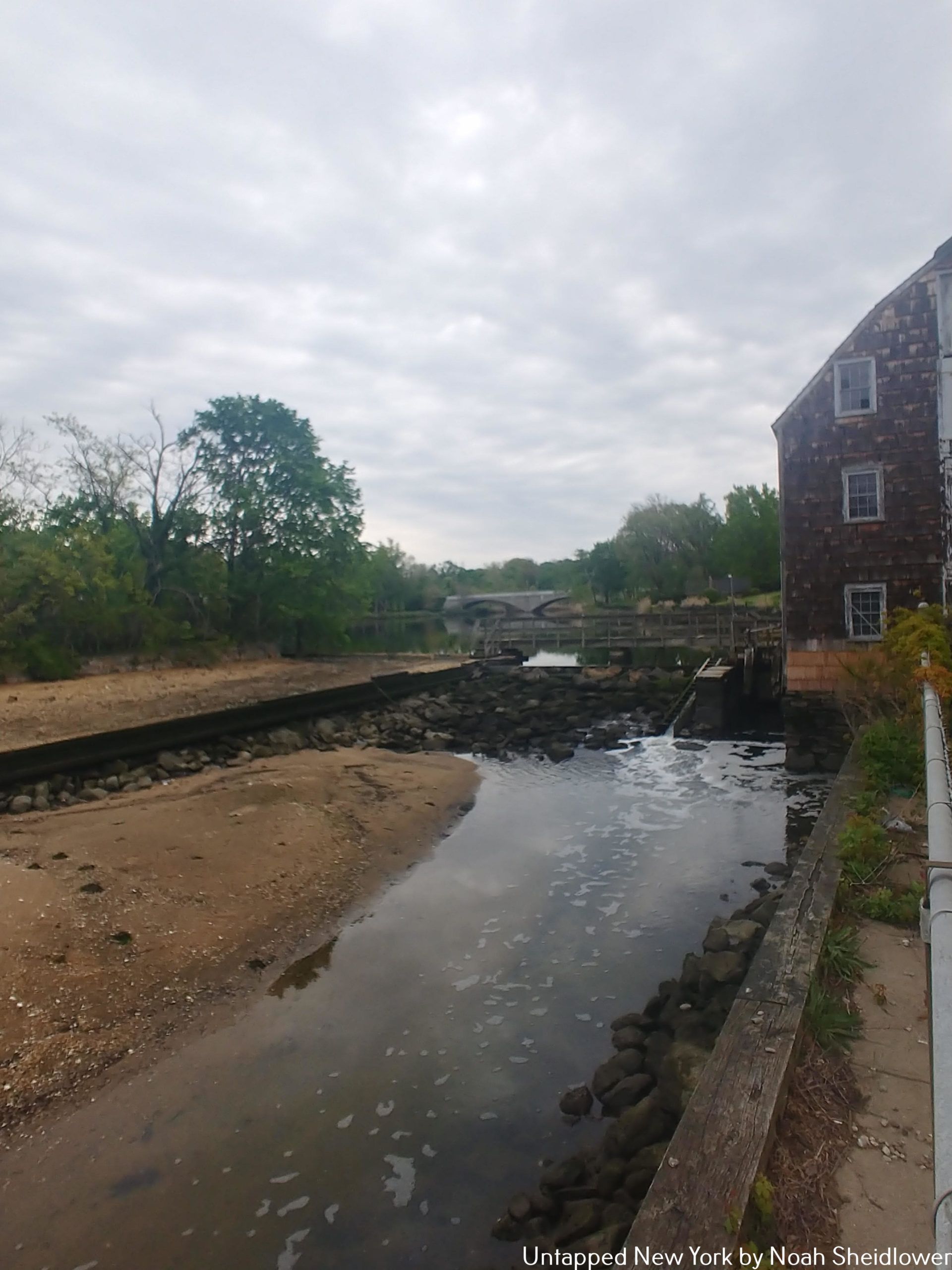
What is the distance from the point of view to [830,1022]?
15.0ft

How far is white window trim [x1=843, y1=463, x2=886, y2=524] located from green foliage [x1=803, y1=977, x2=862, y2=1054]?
1866 centimetres

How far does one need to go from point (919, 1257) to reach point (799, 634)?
20.6 m

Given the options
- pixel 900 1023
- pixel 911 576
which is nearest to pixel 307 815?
pixel 900 1023

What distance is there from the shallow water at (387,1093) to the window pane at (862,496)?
42.8 feet

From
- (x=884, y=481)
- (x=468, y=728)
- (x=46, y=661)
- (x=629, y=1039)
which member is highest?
(x=884, y=481)

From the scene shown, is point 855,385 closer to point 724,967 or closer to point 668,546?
point 724,967

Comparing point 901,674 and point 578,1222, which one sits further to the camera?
point 901,674

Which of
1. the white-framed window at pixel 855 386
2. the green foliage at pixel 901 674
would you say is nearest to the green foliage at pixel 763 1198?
the green foliage at pixel 901 674

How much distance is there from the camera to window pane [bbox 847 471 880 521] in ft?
67.3

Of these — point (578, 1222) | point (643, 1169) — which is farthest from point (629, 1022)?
point (578, 1222)

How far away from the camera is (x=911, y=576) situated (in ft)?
66.2

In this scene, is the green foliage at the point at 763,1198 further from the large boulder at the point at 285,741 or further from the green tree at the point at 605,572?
the green tree at the point at 605,572

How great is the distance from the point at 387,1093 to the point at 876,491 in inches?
785

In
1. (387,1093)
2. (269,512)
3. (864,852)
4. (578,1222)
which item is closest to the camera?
(578,1222)
